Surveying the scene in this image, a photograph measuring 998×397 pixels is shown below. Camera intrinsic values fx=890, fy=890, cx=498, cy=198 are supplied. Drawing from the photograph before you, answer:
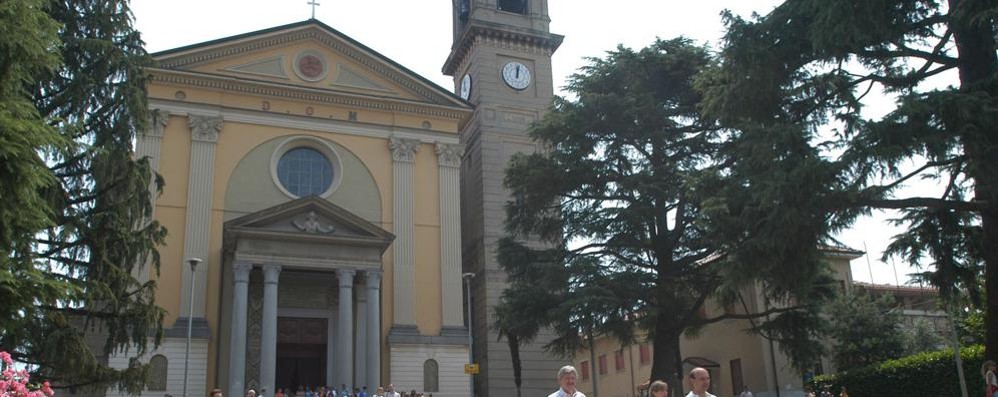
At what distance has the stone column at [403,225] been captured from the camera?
29.4 m

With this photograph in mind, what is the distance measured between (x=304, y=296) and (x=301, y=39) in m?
9.11

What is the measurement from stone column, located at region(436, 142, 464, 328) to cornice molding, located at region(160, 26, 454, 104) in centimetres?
210

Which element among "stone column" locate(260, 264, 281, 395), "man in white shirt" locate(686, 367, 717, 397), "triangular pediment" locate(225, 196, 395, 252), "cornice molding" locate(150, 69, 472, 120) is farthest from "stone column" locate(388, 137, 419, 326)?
"man in white shirt" locate(686, 367, 717, 397)

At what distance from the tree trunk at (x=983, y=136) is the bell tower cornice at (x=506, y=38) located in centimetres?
2439

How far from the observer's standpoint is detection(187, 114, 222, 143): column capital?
29.1m

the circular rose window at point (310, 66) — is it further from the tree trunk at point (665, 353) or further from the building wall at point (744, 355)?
the tree trunk at point (665, 353)

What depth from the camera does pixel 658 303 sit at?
20297 millimetres

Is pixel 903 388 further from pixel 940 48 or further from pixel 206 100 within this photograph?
pixel 206 100

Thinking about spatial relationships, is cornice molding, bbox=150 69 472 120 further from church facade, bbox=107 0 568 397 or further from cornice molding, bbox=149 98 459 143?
cornice molding, bbox=149 98 459 143

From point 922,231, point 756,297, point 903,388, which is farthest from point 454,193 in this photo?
point 922,231

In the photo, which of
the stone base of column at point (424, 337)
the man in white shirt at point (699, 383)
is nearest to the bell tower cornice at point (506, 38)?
the stone base of column at point (424, 337)

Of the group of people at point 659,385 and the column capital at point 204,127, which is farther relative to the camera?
the column capital at point 204,127

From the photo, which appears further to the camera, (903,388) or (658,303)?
(903,388)

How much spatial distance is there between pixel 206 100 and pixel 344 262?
7.56m
